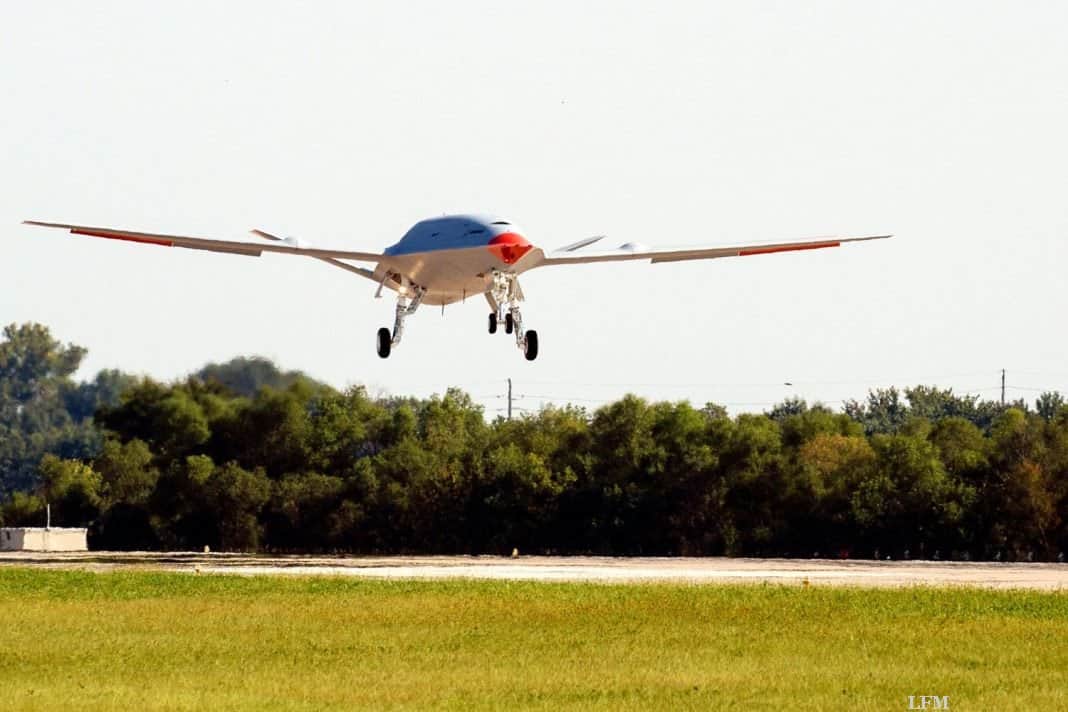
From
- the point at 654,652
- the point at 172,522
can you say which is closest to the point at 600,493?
the point at 172,522

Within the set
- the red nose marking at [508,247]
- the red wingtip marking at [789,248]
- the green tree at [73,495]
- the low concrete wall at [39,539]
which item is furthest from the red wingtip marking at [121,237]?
the green tree at [73,495]

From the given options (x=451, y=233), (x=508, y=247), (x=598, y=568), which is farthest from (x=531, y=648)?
(x=598, y=568)

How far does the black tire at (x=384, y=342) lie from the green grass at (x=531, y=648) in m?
8.42

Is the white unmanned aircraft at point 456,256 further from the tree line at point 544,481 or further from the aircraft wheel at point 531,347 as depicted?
the tree line at point 544,481

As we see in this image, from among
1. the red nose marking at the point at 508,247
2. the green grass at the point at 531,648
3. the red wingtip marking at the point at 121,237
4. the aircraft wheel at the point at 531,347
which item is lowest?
the green grass at the point at 531,648

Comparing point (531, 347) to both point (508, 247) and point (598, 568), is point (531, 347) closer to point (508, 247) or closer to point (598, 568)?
point (508, 247)

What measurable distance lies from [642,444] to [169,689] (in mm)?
78285

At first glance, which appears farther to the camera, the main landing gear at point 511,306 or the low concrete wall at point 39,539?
the low concrete wall at point 39,539

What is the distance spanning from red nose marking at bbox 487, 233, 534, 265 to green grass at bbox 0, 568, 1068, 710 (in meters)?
10.1

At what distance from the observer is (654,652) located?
4162 centimetres

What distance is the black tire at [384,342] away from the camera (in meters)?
67.1

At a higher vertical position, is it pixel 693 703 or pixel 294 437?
pixel 294 437

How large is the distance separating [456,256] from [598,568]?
1089 inches

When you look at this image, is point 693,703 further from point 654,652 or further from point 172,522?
point 172,522
